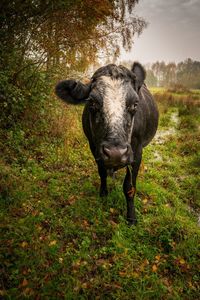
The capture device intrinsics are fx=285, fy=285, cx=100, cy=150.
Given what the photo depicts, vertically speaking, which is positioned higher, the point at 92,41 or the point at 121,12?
the point at 121,12

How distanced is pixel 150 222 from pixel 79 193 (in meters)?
1.43

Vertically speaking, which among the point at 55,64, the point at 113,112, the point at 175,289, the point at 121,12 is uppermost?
the point at 121,12

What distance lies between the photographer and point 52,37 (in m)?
6.85

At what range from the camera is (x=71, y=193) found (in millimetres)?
5074

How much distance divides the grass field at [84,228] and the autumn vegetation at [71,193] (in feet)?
0.05

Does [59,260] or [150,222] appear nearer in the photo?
[59,260]

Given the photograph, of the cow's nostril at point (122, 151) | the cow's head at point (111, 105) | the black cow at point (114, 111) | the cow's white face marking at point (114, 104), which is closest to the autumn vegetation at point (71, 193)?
the black cow at point (114, 111)

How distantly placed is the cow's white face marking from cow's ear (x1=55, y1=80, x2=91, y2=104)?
0.41 m

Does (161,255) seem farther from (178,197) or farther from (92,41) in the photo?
(92,41)

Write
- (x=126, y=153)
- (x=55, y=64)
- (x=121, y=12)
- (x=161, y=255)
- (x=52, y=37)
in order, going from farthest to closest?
1. (x=121, y=12)
2. (x=55, y=64)
3. (x=52, y=37)
4. (x=161, y=255)
5. (x=126, y=153)

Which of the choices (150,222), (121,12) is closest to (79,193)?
(150,222)

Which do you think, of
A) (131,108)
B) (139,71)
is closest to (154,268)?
(131,108)

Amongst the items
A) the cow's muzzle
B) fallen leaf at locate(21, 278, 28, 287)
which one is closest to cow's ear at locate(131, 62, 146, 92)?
the cow's muzzle

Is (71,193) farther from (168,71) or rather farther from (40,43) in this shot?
(168,71)
